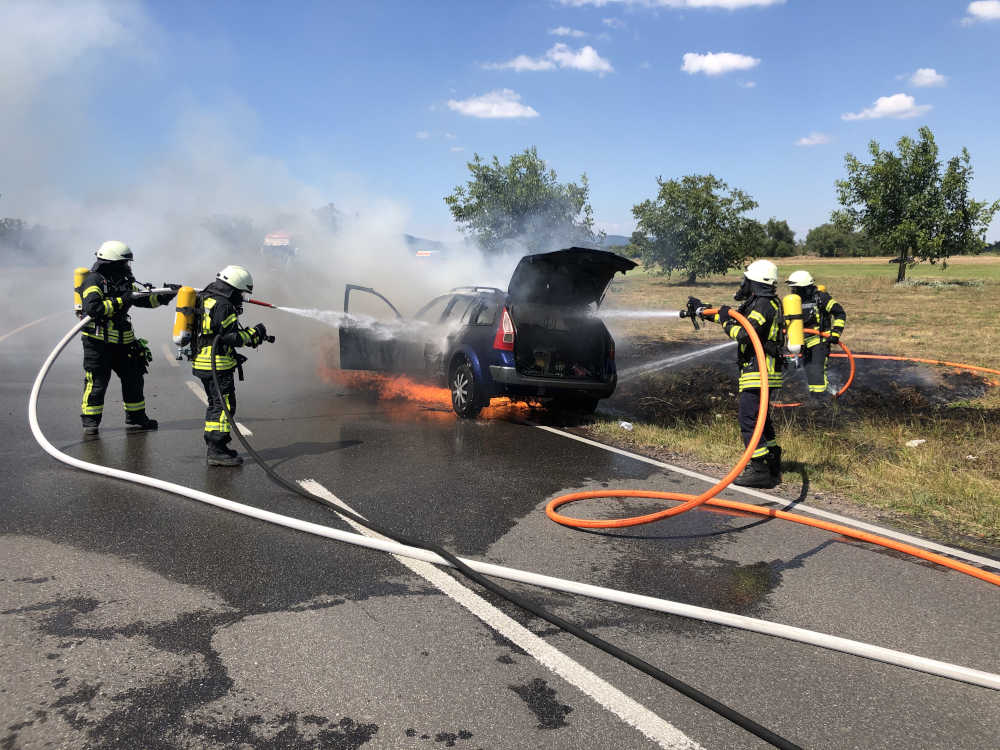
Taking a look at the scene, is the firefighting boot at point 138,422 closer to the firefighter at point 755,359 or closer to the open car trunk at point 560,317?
the open car trunk at point 560,317

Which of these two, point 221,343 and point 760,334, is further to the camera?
point 221,343

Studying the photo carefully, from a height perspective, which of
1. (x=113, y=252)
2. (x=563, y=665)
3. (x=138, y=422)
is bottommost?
(x=563, y=665)

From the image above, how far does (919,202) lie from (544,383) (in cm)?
3554

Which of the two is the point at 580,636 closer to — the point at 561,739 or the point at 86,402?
the point at 561,739

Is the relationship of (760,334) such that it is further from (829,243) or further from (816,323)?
(829,243)

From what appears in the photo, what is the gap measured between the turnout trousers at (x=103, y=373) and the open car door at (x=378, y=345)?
3.07 m

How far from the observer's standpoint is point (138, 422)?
25.8 feet

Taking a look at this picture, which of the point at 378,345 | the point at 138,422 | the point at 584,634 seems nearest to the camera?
the point at 584,634

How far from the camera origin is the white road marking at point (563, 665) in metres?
2.64

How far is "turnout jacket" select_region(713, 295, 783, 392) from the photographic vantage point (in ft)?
20.5

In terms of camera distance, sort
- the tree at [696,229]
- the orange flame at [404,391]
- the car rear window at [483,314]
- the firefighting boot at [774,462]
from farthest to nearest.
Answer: the tree at [696,229] < the orange flame at [404,391] < the car rear window at [483,314] < the firefighting boot at [774,462]

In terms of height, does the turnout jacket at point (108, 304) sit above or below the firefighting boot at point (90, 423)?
above

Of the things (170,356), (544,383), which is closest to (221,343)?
(544,383)

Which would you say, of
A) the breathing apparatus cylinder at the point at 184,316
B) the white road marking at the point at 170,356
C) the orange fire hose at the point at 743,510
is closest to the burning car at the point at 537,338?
the orange fire hose at the point at 743,510
